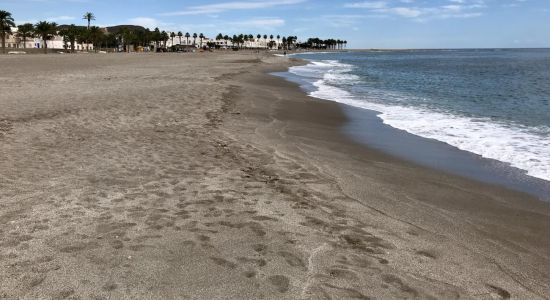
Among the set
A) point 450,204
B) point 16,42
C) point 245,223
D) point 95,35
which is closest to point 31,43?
point 16,42

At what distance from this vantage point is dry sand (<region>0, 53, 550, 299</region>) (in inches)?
158

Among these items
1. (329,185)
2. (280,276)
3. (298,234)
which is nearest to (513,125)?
(329,185)

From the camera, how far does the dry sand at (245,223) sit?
4020mm

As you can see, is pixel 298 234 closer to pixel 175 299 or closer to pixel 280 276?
pixel 280 276

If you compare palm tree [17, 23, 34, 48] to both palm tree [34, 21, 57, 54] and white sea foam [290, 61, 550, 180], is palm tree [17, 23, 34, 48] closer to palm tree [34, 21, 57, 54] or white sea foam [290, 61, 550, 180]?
palm tree [34, 21, 57, 54]

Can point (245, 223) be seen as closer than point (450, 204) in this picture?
Yes

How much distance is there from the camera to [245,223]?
17.6ft

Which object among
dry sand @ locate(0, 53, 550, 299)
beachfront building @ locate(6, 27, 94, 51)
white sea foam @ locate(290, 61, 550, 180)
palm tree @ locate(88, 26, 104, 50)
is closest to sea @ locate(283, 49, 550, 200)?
white sea foam @ locate(290, 61, 550, 180)

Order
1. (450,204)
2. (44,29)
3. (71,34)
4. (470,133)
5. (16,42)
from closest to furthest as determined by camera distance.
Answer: (450,204) < (470,133) < (44,29) < (71,34) < (16,42)

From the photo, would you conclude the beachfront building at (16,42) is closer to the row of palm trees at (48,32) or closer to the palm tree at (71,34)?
the row of palm trees at (48,32)

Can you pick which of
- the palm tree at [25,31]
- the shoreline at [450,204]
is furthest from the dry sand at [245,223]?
the palm tree at [25,31]

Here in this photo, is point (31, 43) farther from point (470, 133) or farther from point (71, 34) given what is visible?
point (470, 133)

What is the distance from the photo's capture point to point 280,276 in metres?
4.12

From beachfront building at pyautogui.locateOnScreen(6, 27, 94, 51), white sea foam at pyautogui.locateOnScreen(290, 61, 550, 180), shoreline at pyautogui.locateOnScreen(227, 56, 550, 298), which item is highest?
beachfront building at pyautogui.locateOnScreen(6, 27, 94, 51)
